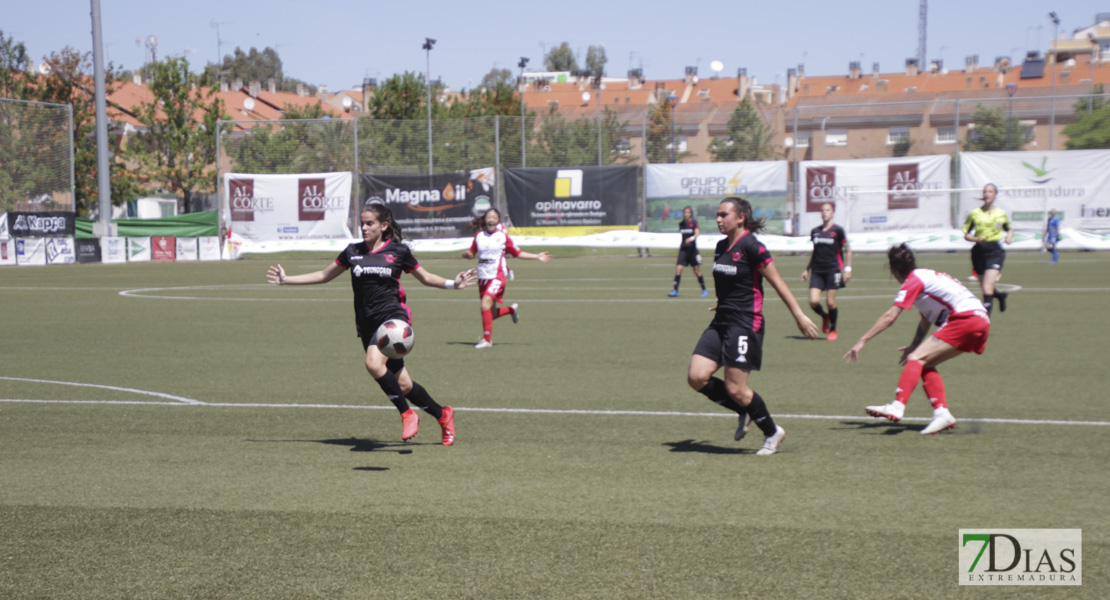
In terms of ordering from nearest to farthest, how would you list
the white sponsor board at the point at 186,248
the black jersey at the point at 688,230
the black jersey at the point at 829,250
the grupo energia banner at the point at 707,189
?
the black jersey at the point at 829,250 < the black jersey at the point at 688,230 < the grupo energia banner at the point at 707,189 < the white sponsor board at the point at 186,248

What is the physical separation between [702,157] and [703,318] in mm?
26731

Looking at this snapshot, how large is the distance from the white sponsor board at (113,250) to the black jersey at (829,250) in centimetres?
3206

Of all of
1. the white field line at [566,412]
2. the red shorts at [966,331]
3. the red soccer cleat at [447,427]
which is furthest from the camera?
the white field line at [566,412]

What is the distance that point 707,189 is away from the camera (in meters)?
39.7

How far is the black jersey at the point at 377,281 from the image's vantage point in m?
7.91

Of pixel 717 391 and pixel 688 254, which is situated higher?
pixel 688 254

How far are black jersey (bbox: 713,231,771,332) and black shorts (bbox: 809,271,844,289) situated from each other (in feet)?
26.1

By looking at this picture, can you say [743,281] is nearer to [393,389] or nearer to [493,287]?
[393,389]

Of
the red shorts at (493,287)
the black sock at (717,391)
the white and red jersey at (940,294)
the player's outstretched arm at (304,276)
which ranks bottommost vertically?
the black sock at (717,391)

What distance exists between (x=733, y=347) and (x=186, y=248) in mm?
37154

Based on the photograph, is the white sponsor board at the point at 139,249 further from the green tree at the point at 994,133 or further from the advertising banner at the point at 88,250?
the green tree at the point at 994,133

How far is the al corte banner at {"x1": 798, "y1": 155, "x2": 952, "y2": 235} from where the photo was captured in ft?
127

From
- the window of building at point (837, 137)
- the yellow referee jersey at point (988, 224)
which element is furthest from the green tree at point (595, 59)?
the yellow referee jersey at point (988, 224)

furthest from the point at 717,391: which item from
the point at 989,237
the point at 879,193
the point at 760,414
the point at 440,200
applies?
the point at 440,200
